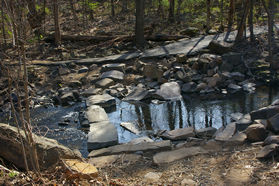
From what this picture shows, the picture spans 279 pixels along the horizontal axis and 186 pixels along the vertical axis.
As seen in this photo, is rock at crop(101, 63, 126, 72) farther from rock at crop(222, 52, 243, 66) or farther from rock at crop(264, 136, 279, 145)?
rock at crop(264, 136, 279, 145)

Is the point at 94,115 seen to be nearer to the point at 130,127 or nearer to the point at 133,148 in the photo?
the point at 130,127

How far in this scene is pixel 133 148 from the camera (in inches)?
192

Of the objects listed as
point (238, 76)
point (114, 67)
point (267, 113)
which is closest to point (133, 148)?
point (267, 113)

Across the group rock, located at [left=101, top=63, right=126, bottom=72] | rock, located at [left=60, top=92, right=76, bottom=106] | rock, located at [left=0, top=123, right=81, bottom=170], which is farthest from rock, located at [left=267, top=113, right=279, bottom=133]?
rock, located at [left=101, top=63, right=126, bottom=72]

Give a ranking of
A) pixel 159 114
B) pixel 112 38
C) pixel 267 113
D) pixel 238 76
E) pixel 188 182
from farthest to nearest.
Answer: pixel 112 38, pixel 238 76, pixel 159 114, pixel 267 113, pixel 188 182

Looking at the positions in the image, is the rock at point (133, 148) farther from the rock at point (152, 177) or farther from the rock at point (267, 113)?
the rock at point (267, 113)

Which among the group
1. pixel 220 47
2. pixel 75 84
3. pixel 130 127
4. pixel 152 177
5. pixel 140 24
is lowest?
pixel 130 127

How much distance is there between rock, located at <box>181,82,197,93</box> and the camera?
8500 millimetres

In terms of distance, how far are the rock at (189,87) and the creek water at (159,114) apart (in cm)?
44

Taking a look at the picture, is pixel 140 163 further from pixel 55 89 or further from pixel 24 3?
pixel 55 89

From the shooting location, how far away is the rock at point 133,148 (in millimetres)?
4789

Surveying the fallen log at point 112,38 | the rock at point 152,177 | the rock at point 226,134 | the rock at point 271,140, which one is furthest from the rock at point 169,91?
the fallen log at point 112,38

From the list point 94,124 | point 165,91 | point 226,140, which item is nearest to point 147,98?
point 165,91

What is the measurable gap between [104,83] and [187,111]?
295cm
